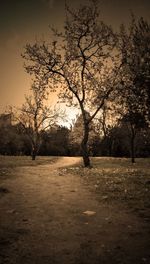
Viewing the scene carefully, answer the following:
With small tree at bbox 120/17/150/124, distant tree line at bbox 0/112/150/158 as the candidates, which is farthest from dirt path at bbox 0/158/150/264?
distant tree line at bbox 0/112/150/158

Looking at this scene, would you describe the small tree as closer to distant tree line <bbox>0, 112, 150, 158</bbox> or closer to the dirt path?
the dirt path

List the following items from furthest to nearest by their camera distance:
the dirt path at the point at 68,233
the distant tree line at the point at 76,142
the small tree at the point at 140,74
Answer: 1. the distant tree line at the point at 76,142
2. the small tree at the point at 140,74
3. the dirt path at the point at 68,233

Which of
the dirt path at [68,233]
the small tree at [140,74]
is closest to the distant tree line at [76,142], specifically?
the small tree at [140,74]

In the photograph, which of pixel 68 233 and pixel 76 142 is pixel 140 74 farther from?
pixel 76 142

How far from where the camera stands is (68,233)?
770cm

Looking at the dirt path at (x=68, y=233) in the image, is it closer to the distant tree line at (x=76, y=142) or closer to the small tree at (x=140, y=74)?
the small tree at (x=140, y=74)

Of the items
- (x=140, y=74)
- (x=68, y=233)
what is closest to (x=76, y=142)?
(x=140, y=74)

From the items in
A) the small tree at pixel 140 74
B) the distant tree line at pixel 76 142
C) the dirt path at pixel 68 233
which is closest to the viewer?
the dirt path at pixel 68 233

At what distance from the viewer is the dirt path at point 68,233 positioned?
19.9 ft

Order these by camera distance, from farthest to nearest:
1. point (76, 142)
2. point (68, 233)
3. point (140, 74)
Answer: point (76, 142)
point (140, 74)
point (68, 233)

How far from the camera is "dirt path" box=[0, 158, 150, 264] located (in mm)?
6078

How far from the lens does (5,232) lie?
7609mm

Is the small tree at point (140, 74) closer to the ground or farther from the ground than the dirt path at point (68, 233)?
farther from the ground

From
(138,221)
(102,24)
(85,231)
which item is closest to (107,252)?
(85,231)
